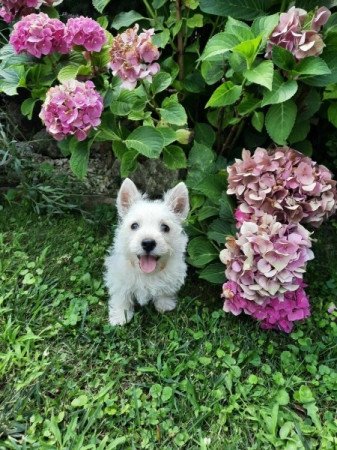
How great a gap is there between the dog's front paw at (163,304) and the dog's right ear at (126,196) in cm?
60

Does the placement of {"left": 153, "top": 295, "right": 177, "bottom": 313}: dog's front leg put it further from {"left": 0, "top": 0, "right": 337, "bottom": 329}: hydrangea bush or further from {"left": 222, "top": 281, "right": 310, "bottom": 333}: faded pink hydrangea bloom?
{"left": 222, "top": 281, "right": 310, "bottom": 333}: faded pink hydrangea bloom

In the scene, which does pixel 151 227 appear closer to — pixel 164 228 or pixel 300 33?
pixel 164 228

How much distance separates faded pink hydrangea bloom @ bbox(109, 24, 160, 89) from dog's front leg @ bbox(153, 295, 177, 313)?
1280mm

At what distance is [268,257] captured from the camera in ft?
7.64

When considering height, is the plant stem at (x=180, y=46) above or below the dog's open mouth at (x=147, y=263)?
above

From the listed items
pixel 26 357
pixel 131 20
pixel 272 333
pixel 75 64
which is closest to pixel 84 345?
pixel 26 357

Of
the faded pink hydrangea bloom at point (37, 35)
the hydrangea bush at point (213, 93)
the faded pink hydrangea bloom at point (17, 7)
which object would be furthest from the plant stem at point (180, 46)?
the faded pink hydrangea bloom at point (17, 7)

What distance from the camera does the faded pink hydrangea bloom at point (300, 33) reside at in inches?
82.2

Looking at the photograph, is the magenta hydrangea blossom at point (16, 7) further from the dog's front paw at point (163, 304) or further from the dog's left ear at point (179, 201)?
the dog's front paw at point (163, 304)

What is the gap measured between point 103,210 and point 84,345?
4.17ft

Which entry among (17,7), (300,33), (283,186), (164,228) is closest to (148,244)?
(164,228)

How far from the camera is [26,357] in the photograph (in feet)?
7.91

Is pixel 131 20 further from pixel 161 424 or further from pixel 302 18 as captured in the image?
pixel 161 424

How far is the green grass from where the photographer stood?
2123 mm
